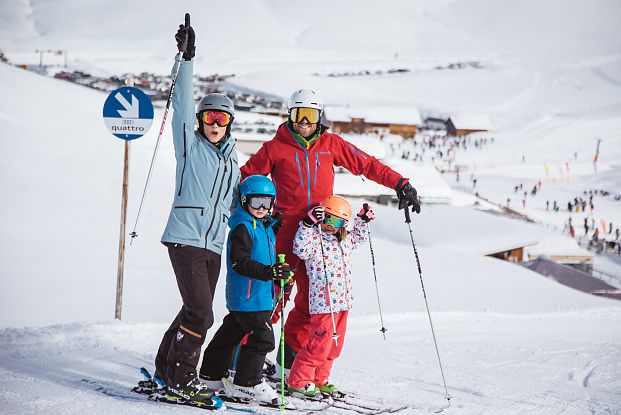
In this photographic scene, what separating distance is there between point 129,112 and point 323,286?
2.38 meters

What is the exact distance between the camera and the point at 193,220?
390 centimetres

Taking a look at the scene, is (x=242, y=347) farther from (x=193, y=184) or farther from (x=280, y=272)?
(x=193, y=184)

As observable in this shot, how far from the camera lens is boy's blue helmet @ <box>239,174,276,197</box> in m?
4.04

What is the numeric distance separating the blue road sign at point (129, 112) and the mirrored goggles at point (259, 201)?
6.70 feet

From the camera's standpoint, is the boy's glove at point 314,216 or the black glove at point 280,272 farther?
the boy's glove at point 314,216

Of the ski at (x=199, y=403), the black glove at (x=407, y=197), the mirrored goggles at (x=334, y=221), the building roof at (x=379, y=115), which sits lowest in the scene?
the ski at (x=199, y=403)

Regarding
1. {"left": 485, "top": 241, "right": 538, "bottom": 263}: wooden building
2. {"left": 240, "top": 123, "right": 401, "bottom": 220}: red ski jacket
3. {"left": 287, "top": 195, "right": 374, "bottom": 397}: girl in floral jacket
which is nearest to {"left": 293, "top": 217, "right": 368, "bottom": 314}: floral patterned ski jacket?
{"left": 287, "top": 195, "right": 374, "bottom": 397}: girl in floral jacket

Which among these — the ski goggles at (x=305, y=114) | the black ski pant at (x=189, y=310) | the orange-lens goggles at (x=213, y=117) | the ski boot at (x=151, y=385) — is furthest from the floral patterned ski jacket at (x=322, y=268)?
the ski boot at (x=151, y=385)

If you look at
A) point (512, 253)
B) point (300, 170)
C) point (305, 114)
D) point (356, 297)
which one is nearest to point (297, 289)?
point (300, 170)

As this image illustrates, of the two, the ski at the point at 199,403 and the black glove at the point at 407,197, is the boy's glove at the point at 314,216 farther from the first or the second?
the ski at the point at 199,403

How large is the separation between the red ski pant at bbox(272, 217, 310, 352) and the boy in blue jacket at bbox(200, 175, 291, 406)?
1.21 ft

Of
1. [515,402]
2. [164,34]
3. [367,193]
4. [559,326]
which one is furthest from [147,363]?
[164,34]

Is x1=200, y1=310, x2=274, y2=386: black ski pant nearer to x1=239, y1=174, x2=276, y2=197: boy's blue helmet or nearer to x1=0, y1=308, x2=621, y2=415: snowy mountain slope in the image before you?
x1=0, y1=308, x2=621, y2=415: snowy mountain slope

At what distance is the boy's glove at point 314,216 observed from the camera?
4266 millimetres
